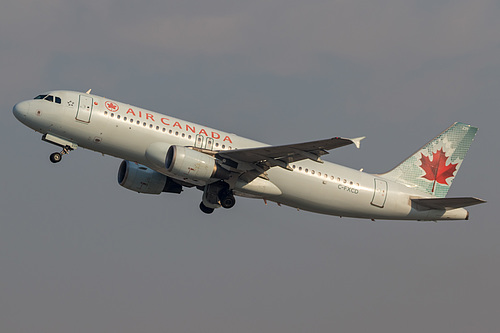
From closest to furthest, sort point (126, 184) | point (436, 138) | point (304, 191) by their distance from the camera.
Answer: point (304, 191) < point (126, 184) < point (436, 138)

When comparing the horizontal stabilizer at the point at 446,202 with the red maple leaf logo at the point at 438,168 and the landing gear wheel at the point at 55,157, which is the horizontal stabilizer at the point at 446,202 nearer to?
the red maple leaf logo at the point at 438,168

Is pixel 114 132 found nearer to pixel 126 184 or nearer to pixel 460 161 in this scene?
pixel 126 184

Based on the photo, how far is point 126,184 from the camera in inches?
1850

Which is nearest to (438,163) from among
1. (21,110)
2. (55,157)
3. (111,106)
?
(111,106)

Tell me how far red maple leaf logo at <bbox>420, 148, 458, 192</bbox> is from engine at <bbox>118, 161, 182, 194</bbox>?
15.9 metres

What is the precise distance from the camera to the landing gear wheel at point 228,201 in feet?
144

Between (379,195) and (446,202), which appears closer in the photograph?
(446,202)

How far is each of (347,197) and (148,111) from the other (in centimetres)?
1250

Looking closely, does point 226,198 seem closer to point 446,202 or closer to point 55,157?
point 55,157

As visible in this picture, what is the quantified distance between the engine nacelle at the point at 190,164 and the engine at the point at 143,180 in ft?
20.4

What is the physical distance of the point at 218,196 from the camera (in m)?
44.0

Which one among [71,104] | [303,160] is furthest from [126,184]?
[303,160]

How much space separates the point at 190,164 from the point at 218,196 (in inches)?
159

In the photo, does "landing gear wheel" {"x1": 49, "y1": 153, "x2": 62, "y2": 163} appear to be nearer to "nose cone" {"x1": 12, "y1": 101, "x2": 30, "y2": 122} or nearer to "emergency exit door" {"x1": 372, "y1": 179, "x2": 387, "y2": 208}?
"nose cone" {"x1": 12, "y1": 101, "x2": 30, "y2": 122}
